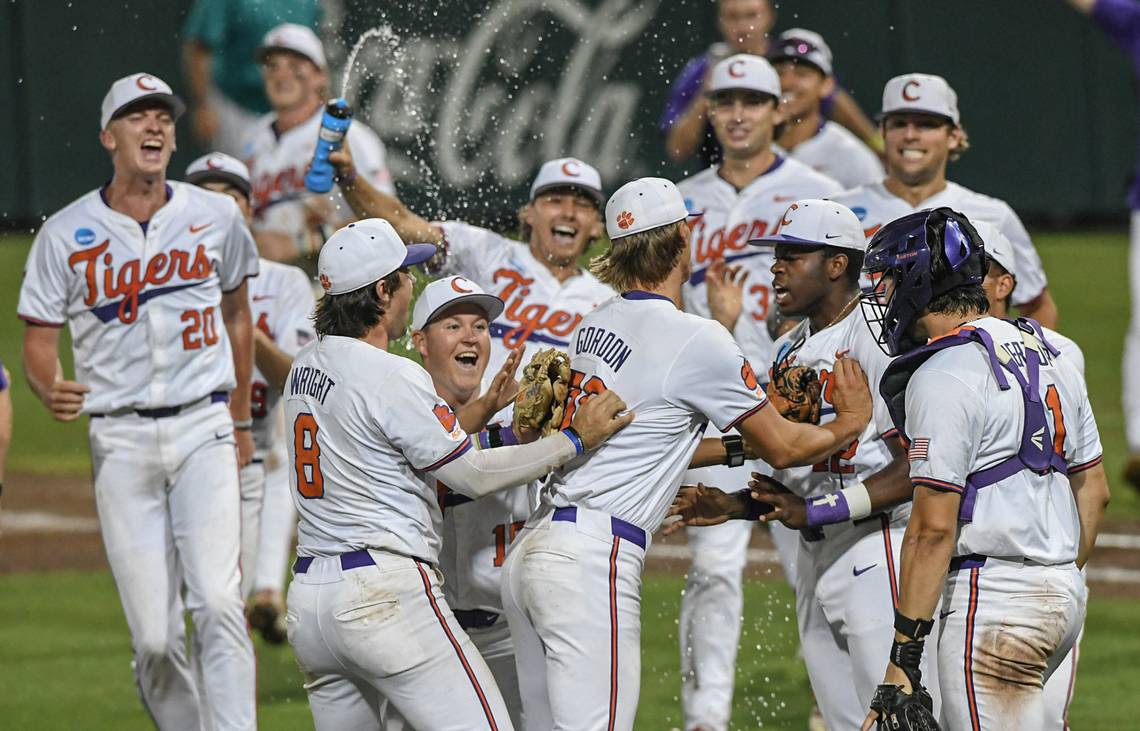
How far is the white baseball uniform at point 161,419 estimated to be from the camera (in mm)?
6535

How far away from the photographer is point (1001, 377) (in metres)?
4.50

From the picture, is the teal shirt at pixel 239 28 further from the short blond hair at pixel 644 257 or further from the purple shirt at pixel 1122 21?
the short blond hair at pixel 644 257

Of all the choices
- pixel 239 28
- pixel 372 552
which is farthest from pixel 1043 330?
pixel 239 28

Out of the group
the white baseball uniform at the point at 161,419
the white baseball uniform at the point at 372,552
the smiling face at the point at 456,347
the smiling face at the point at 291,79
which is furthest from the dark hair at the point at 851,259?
the smiling face at the point at 291,79

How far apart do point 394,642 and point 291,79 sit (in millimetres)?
5423

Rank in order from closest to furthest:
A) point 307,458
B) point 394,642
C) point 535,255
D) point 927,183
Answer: point 394,642, point 307,458, point 535,255, point 927,183

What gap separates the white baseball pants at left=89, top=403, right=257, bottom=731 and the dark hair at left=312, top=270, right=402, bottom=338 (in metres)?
1.62

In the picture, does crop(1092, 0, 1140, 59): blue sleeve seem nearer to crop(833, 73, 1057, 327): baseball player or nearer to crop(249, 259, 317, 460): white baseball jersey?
crop(833, 73, 1057, 327): baseball player

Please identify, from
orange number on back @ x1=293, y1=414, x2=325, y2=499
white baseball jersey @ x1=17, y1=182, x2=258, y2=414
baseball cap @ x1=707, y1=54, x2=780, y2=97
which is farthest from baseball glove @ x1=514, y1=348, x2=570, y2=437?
baseball cap @ x1=707, y1=54, x2=780, y2=97

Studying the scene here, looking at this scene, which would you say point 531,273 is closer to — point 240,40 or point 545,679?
point 545,679

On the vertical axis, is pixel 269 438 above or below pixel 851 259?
below

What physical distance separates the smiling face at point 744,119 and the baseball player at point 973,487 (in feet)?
11.5

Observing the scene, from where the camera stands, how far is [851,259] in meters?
5.76

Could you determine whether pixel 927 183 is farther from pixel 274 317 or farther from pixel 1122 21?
pixel 274 317
